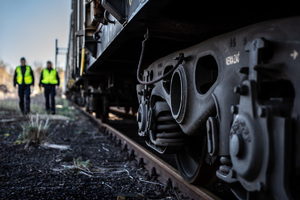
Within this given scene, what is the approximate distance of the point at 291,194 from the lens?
3.85ft

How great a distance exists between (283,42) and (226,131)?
59cm

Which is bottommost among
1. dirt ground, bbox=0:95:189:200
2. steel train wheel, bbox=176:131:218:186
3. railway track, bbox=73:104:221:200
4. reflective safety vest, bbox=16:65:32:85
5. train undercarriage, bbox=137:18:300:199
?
dirt ground, bbox=0:95:189:200

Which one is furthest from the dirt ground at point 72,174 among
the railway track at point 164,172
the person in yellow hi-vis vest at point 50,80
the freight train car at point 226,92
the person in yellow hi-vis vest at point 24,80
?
the person in yellow hi-vis vest at point 50,80

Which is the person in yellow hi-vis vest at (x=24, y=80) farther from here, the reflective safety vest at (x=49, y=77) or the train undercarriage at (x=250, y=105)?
the train undercarriage at (x=250, y=105)

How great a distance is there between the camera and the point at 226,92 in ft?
5.48

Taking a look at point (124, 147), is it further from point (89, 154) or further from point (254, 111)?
point (254, 111)

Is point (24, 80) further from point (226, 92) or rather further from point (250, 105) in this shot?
point (250, 105)

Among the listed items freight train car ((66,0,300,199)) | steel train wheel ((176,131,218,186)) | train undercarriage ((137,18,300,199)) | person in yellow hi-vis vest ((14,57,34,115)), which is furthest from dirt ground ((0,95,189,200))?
person in yellow hi-vis vest ((14,57,34,115))

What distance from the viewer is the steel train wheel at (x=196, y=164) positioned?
2.48 metres

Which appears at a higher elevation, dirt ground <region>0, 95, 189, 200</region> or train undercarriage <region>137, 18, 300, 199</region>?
train undercarriage <region>137, 18, 300, 199</region>

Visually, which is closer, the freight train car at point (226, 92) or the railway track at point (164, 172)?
the freight train car at point (226, 92)

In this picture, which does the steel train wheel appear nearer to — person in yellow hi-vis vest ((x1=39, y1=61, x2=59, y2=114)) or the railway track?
the railway track

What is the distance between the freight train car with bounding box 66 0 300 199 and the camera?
1205mm

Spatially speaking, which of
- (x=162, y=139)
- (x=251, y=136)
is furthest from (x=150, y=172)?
(x=251, y=136)
